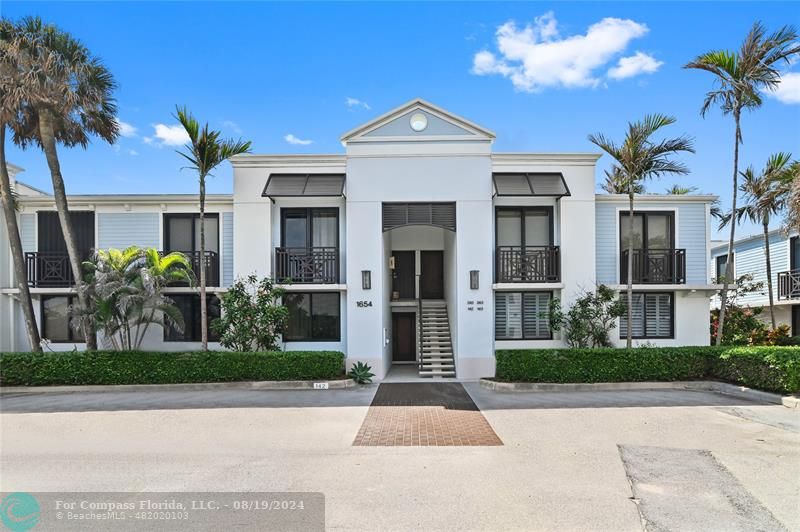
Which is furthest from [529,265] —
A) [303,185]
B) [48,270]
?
[48,270]

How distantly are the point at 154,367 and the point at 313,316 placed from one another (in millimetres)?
4596

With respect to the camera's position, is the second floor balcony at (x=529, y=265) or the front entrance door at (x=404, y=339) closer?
the second floor balcony at (x=529, y=265)

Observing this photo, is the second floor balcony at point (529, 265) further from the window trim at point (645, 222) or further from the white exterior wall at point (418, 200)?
the window trim at point (645, 222)

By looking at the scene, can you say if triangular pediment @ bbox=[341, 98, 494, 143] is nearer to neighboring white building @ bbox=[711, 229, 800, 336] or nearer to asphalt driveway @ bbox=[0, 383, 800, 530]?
asphalt driveway @ bbox=[0, 383, 800, 530]

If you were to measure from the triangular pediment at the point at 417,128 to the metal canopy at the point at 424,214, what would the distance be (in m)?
2.04

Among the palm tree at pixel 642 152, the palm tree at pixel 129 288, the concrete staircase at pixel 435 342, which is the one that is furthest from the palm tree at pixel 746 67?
the palm tree at pixel 129 288

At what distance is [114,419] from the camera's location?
9406 millimetres

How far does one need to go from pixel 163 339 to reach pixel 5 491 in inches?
357

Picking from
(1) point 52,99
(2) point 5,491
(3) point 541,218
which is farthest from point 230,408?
(3) point 541,218

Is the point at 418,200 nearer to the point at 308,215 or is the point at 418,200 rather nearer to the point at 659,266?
the point at 308,215

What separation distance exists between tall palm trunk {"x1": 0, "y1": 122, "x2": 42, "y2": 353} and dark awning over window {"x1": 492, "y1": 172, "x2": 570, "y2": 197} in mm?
14134

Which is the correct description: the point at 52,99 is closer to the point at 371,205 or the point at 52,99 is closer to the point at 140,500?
the point at 371,205

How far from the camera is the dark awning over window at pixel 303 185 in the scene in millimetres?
13578

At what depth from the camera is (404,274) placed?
17.5 meters
